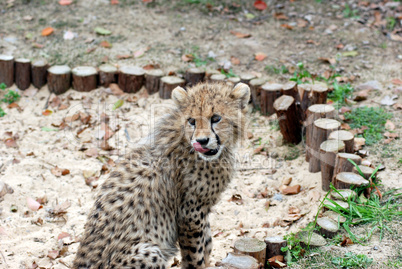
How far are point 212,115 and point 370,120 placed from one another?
2.72 meters

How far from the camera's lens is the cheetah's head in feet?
12.1

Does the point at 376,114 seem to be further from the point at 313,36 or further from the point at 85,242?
the point at 85,242

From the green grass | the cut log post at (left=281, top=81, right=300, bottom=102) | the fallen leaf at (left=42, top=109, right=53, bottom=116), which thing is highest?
the cut log post at (left=281, top=81, right=300, bottom=102)

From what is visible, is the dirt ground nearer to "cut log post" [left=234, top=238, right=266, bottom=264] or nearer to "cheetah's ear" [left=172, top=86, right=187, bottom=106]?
"cut log post" [left=234, top=238, right=266, bottom=264]

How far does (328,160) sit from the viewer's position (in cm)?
468

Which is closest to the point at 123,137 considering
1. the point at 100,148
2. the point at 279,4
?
the point at 100,148

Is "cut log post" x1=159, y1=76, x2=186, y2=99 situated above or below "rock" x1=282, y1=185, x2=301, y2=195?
above

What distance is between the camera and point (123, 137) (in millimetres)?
6164

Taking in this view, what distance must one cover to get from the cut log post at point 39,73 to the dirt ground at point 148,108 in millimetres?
145

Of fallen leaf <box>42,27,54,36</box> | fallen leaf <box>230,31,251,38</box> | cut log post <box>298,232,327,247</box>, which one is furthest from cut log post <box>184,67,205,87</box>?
cut log post <box>298,232,327,247</box>

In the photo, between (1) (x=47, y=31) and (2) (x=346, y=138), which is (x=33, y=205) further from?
(1) (x=47, y=31)

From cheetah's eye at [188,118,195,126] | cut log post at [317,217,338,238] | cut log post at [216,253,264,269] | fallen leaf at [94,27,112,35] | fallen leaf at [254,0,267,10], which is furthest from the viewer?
fallen leaf at [254,0,267,10]

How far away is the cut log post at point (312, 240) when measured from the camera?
3.79 metres

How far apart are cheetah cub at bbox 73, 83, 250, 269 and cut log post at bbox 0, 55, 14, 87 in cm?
387
